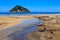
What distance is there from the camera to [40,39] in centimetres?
1692

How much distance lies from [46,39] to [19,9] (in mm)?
82939

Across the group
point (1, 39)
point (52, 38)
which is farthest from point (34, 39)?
point (1, 39)

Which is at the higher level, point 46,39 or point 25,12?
point 46,39

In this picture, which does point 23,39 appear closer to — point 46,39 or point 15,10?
point 46,39

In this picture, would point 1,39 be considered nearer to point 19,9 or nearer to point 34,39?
point 34,39

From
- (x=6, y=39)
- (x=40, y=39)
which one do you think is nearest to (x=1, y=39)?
(x=6, y=39)

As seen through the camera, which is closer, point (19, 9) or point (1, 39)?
point (1, 39)

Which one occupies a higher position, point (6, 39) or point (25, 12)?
point (6, 39)

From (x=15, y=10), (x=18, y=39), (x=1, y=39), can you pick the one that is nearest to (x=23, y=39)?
(x=18, y=39)

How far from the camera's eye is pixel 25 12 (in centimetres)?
10200

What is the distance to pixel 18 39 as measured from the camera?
671 inches

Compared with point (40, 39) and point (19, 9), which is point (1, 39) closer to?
point (40, 39)

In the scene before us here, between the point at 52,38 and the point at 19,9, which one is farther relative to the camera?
the point at 19,9

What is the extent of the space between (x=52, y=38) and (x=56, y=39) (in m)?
0.51
